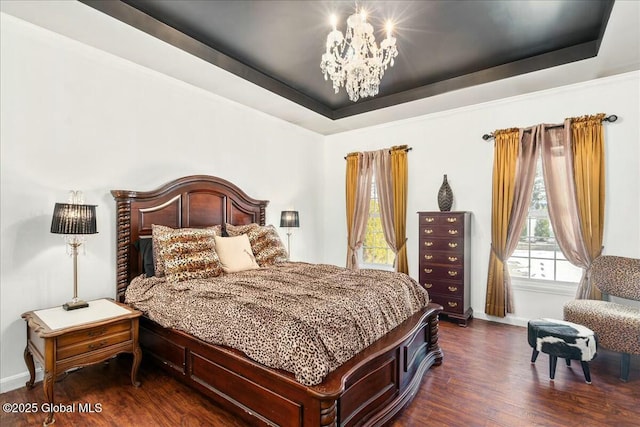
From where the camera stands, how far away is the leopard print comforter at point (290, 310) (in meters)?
1.75

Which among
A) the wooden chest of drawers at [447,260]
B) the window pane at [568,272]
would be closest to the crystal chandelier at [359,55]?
the wooden chest of drawers at [447,260]

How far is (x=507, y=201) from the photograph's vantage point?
12.9 feet

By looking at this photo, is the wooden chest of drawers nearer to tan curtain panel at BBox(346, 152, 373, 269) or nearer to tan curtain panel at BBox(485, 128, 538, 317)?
tan curtain panel at BBox(485, 128, 538, 317)

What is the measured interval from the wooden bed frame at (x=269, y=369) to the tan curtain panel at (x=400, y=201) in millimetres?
1882

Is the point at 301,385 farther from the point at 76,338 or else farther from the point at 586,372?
Answer: the point at 586,372

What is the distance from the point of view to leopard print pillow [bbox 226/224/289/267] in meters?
3.65

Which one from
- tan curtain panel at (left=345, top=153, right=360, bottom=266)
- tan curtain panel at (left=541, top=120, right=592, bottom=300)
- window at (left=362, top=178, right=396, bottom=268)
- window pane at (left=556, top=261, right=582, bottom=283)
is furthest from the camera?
tan curtain panel at (left=345, top=153, right=360, bottom=266)

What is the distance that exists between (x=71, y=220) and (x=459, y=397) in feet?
10.6

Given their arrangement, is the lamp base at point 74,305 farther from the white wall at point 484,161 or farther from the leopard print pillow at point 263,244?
the white wall at point 484,161

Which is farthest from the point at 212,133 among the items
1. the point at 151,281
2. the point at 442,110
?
the point at 442,110

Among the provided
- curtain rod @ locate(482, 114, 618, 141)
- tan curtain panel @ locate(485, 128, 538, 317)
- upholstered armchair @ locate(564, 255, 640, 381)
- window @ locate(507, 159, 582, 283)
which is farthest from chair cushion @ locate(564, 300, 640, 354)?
curtain rod @ locate(482, 114, 618, 141)

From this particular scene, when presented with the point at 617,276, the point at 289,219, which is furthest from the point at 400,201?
the point at 617,276

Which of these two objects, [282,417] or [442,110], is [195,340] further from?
[442,110]

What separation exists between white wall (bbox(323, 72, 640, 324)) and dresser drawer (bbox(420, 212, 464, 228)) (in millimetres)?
447
